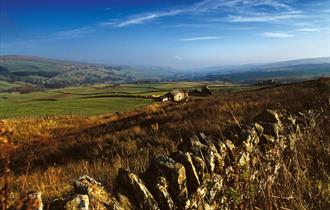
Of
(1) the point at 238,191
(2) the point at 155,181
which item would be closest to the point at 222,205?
(1) the point at 238,191

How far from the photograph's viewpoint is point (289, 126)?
6.61 meters

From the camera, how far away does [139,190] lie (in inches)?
143

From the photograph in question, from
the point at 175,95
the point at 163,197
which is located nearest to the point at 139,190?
the point at 163,197

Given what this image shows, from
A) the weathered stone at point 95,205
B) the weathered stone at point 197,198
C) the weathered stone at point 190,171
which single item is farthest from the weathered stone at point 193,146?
the weathered stone at point 95,205

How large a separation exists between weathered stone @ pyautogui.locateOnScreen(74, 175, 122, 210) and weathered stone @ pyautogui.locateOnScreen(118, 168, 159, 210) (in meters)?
0.34

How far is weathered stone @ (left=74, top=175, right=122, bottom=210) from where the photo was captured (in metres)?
3.19

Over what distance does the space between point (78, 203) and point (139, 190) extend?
0.89 metres

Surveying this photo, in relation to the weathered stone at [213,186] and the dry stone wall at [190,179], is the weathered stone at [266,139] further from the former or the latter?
the weathered stone at [213,186]

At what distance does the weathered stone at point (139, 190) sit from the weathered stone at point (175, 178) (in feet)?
1.11

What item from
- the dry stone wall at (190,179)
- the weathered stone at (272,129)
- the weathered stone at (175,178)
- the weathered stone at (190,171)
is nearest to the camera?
the dry stone wall at (190,179)

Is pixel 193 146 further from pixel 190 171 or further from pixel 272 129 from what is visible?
pixel 272 129

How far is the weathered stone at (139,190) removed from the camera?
11.7 feet

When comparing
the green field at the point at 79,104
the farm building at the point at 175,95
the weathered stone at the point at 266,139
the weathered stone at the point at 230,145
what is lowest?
the green field at the point at 79,104

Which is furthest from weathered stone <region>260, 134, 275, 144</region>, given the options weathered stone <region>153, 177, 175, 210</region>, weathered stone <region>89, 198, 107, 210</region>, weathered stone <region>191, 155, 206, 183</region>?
weathered stone <region>89, 198, 107, 210</region>
